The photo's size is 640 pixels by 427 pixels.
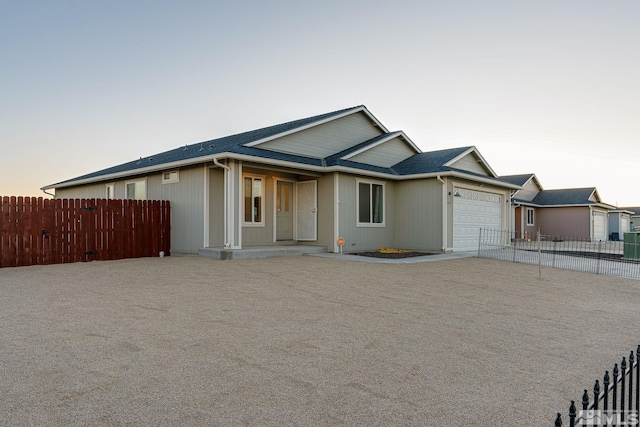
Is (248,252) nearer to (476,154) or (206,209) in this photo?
(206,209)

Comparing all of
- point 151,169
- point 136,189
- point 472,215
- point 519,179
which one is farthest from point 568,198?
point 136,189

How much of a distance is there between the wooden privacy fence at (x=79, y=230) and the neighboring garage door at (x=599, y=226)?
100.0 ft

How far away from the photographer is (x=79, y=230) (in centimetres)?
1141

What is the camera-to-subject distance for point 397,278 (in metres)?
8.77

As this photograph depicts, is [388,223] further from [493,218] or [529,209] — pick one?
[529,209]

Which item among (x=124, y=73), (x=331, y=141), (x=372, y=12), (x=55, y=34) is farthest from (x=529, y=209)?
(x=55, y=34)

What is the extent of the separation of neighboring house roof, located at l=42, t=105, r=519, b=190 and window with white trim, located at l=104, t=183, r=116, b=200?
1.39ft

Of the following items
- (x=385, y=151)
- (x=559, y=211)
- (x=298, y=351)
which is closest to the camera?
(x=298, y=351)

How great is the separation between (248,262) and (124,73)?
353 inches

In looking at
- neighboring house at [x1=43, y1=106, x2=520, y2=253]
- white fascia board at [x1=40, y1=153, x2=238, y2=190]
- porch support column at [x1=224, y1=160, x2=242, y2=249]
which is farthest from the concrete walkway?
white fascia board at [x1=40, y1=153, x2=238, y2=190]

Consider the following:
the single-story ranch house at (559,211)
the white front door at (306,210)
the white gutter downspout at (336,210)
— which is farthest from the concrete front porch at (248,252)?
the single-story ranch house at (559,211)

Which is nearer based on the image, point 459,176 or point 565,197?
point 459,176

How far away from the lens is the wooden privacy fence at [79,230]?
10336mm

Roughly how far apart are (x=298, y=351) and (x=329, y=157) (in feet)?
38.0
